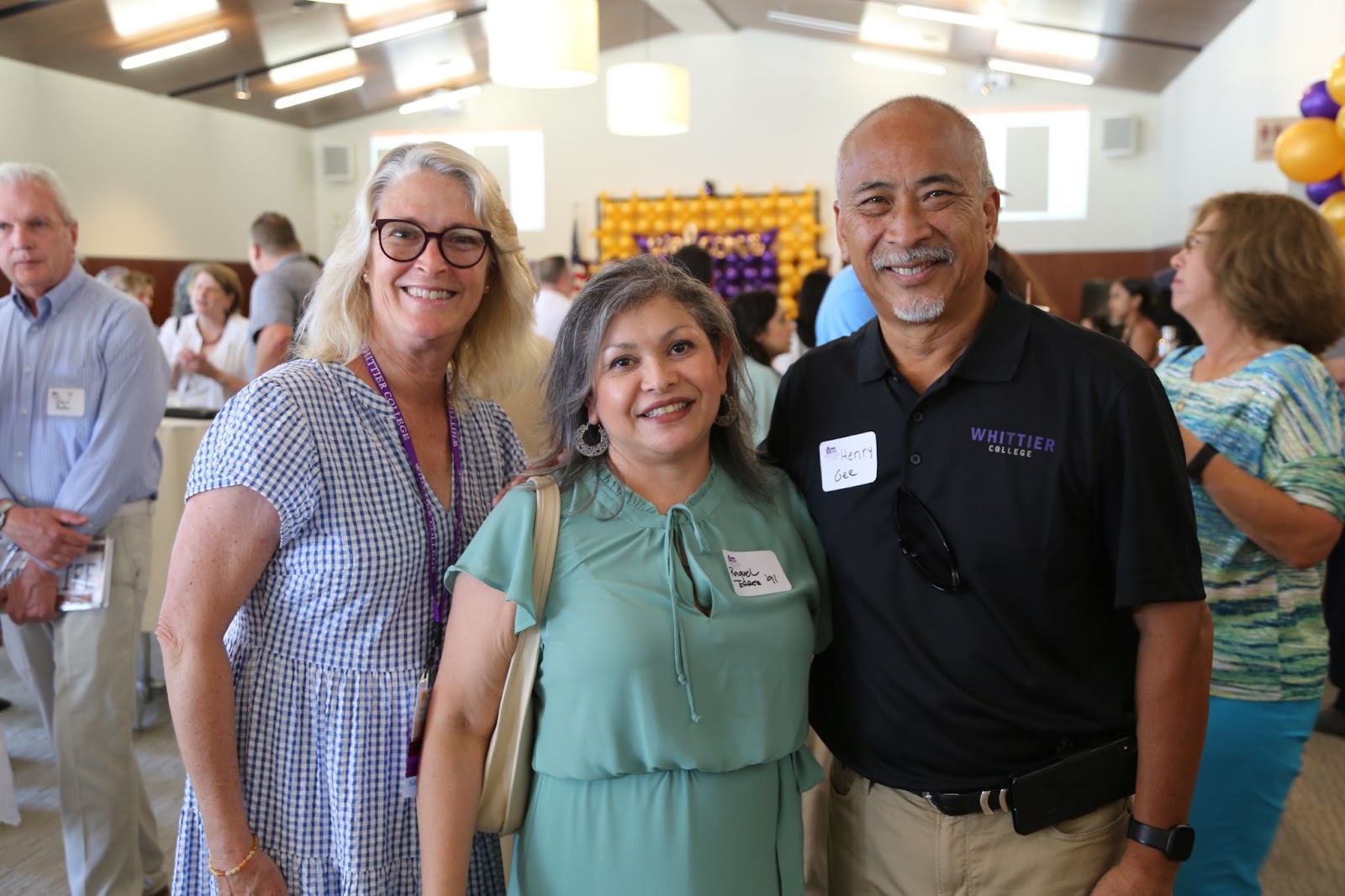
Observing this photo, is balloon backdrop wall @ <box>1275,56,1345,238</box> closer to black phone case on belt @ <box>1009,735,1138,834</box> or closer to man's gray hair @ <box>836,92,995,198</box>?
man's gray hair @ <box>836,92,995,198</box>

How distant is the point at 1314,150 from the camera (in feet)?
14.9

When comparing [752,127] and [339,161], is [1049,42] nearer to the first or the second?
[752,127]

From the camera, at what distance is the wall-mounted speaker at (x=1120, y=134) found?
11109mm

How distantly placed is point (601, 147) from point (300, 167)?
365cm

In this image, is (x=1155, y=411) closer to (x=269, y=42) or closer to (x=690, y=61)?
(x=269, y=42)

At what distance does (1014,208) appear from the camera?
454 inches

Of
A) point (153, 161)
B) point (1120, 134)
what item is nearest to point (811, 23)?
point (1120, 134)

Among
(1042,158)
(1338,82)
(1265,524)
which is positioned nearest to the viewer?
(1265,524)

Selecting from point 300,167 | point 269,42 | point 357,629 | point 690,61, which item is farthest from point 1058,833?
point 300,167

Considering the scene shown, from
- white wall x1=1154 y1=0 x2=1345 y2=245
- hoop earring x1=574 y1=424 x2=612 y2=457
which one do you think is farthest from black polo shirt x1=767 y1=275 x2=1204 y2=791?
white wall x1=1154 y1=0 x2=1345 y2=245

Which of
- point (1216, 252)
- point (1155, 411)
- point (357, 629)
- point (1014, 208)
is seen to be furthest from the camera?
point (1014, 208)

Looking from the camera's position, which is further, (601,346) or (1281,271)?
(1281,271)

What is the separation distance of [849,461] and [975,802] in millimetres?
514

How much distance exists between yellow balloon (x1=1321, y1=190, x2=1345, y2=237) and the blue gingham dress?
13.7 feet
